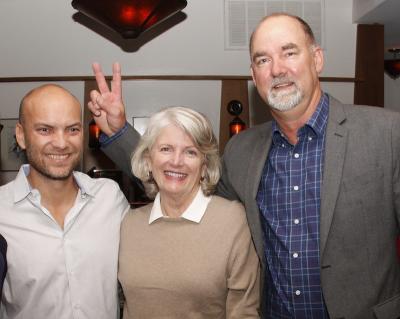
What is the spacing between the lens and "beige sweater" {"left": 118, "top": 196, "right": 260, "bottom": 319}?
72.4 inches

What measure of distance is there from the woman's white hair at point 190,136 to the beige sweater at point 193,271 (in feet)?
0.66

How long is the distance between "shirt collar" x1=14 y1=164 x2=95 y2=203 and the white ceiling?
410 cm

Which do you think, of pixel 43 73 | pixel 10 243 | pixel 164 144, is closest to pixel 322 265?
pixel 164 144

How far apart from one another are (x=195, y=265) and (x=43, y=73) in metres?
4.32

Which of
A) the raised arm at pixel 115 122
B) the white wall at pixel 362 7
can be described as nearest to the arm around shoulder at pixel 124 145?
the raised arm at pixel 115 122

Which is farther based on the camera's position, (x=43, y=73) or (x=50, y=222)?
(x=43, y=73)

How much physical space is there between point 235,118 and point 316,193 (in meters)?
3.77

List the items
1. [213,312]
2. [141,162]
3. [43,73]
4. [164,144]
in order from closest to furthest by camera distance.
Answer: [213,312], [164,144], [141,162], [43,73]

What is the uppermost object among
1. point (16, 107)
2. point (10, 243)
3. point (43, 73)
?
point (43, 73)

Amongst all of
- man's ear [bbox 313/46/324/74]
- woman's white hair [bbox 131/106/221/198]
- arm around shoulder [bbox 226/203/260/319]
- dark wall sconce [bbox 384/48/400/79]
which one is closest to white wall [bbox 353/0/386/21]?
dark wall sconce [bbox 384/48/400/79]

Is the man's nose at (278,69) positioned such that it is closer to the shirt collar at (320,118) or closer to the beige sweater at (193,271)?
the shirt collar at (320,118)

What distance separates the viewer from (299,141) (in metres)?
1.91

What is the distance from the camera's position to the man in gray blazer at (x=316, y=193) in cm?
173

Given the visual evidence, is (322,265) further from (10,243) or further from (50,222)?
(10,243)
